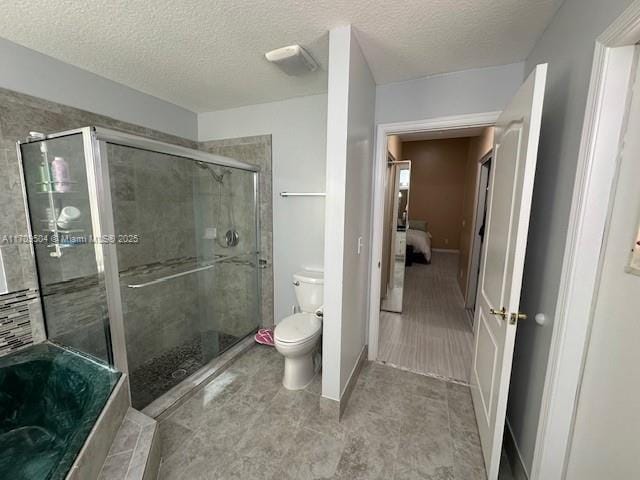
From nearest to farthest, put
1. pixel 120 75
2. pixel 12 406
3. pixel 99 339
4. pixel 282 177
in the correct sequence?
pixel 12 406 < pixel 99 339 < pixel 120 75 < pixel 282 177

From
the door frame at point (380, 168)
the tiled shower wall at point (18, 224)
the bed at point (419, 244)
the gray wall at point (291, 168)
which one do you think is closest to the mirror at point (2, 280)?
the tiled shower wall at point (18, 224)

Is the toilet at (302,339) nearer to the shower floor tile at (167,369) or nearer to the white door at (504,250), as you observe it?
the shower floor tile at (167,369)

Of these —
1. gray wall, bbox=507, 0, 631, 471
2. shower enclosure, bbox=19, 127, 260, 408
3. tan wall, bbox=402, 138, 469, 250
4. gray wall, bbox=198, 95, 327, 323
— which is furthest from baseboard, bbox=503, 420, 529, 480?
tan wall, bbox=402, 138, 469, 250

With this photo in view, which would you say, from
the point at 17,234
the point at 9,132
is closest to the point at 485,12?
the point at 9,132

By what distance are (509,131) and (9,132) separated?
2808 millimetres

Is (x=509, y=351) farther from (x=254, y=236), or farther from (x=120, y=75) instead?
(x=120, y=75)

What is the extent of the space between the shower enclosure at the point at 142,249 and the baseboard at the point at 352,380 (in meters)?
1.16

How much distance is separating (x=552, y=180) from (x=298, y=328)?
1754 millimetres

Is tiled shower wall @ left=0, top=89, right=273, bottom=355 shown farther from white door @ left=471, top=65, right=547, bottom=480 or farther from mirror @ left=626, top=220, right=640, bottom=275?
mirror @ left=626, top=220, right=640, bottom=275

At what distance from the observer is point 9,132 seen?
1.53m

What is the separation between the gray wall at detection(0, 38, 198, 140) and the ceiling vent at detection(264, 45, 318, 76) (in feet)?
4.33

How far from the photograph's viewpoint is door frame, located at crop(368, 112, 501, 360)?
1.85m

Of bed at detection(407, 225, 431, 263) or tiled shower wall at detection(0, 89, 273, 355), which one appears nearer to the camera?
tiled shower wall at detection(0, 89, 273, 355)

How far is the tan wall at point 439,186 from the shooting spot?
6391mm
